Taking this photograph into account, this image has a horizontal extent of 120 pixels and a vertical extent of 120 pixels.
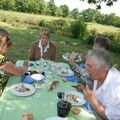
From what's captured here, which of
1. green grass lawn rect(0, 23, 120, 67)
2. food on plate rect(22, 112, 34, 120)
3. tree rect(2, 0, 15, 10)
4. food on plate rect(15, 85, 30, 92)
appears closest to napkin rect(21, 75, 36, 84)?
food on plate rect(15, 85, 30, 92)

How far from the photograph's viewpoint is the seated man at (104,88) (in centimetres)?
230

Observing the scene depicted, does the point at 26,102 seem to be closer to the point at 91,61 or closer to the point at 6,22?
the point at 91,61

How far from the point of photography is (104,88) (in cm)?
243

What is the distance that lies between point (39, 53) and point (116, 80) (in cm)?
270

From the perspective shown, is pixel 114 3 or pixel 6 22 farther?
pixel 6 22

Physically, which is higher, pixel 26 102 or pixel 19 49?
pixel 26 102

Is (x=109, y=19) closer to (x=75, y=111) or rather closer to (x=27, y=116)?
(x=75, y=111)

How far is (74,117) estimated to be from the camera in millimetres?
2549

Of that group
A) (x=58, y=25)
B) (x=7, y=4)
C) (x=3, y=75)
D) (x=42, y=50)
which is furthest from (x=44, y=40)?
(x=7, y=4)

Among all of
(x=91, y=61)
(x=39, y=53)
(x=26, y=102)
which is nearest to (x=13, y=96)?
(x=26, y=102)

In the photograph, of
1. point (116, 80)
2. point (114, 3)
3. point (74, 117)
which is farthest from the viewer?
point (114, 3)

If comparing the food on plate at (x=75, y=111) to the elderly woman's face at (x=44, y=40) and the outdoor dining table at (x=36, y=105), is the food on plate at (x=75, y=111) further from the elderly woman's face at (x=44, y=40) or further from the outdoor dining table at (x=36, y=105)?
the elderly woman's face at (x=44, y=40)

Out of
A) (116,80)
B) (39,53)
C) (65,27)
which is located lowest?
(65,27)

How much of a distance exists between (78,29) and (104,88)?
35.2 feet
